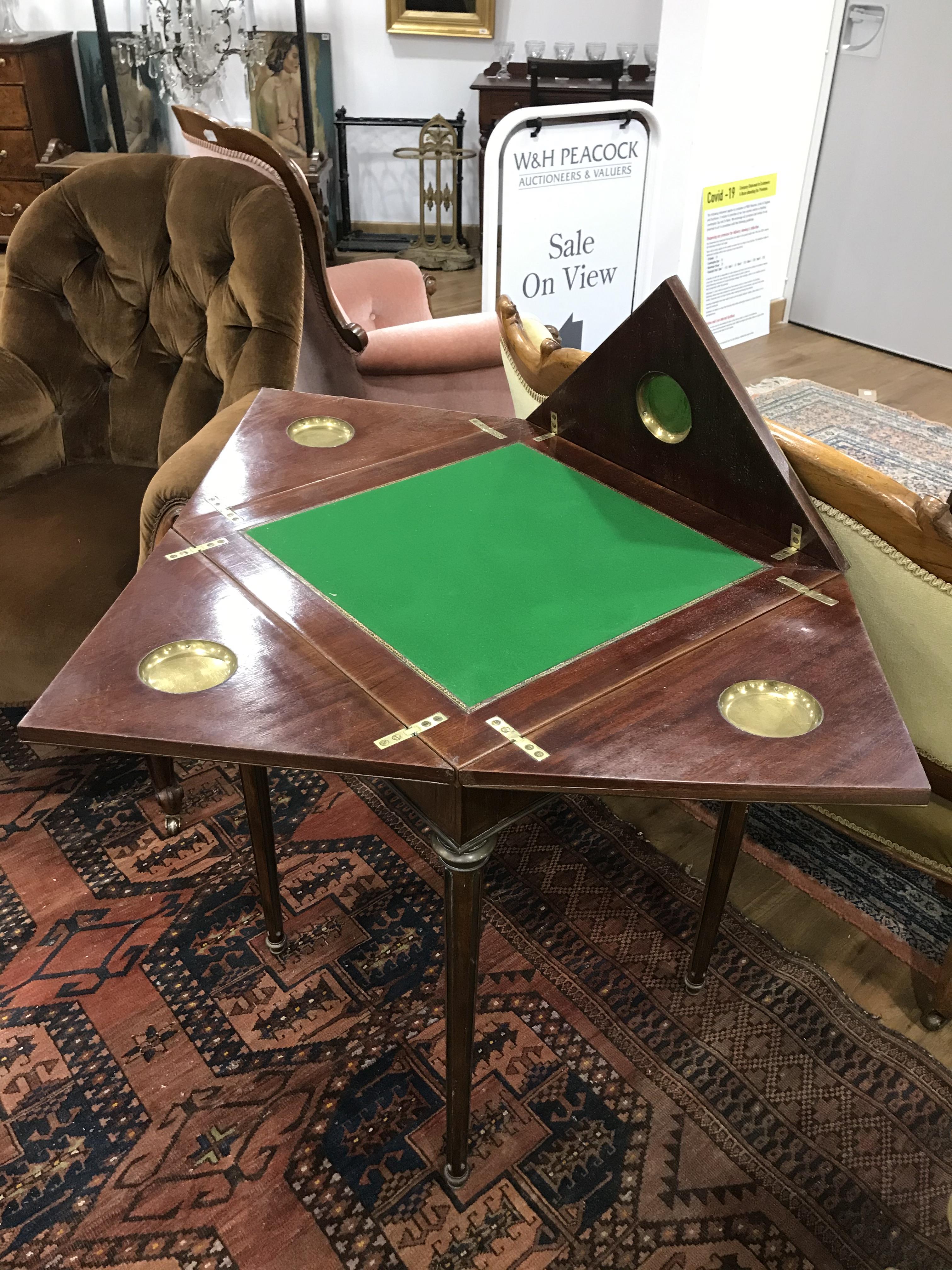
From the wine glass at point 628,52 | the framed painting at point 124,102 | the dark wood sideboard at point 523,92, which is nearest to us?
the dark wood sideboard at point 523,92

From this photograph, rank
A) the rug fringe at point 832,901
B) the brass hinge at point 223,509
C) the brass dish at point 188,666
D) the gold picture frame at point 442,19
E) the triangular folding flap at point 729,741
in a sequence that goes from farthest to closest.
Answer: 1. the gold picture frame at point 442,19
2. the rug fringe at point 832,901
3. the brass hinge at point 223,509
4. the brass dish at point 188,666
5. the triangular folding flap at point 729,741

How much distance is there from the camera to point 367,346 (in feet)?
7.80

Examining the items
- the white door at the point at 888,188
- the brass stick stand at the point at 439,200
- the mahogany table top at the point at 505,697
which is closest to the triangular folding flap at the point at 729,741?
the mahogany table top at the point at 505,697

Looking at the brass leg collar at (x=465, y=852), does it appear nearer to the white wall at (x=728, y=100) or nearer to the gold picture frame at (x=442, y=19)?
the white wall at (x=728, y=100)

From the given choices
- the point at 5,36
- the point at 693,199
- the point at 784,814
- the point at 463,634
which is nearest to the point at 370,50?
the point at 5,36

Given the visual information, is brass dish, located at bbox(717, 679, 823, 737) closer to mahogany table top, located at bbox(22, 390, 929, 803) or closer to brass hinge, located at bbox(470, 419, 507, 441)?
mahogany table top, located at bbox(22, 390, 929, 803)

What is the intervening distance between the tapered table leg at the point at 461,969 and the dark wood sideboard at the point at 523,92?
13.1 ft

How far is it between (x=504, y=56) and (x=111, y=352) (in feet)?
11.4

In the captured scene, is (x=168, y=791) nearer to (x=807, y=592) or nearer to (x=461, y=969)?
(x=461, y=969)

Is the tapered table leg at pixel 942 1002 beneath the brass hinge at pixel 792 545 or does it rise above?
beneath

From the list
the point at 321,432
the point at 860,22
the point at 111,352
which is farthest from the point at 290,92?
the point at 321,432

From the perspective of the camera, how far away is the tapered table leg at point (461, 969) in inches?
40.4

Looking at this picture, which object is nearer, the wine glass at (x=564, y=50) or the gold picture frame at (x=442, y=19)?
the wine glass at (x=564, y=50)

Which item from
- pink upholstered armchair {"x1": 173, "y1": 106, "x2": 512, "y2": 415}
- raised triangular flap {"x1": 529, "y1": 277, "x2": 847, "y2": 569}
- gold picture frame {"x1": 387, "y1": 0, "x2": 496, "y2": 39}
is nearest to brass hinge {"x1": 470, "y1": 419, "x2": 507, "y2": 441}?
raised triangular flap {"x1": 529, "y1": 277, "x2": 847, "y2": 569}
